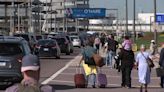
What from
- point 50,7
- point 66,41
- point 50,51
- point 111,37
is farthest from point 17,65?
point 50,7

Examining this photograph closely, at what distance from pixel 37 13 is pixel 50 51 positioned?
379 ft

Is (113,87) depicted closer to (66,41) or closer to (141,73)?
(141,73)

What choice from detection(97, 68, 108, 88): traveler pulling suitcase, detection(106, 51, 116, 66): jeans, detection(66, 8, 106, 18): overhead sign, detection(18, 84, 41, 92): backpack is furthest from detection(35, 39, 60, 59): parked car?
detection(66, 8, 106, 18): overhead sign

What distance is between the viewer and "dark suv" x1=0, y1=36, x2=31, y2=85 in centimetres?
1830

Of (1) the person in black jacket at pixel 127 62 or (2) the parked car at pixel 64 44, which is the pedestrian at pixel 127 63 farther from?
(2) the parked car at pixel 64 44

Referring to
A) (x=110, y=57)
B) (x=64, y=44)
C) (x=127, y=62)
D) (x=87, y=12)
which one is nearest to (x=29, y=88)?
(x=127, y=62)

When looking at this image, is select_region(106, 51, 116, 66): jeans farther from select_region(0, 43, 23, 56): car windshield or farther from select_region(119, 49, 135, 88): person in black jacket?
select_region(0, 43, 23, 56): car windshield

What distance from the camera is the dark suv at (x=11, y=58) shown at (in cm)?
1830

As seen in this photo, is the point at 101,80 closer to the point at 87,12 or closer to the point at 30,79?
the point at 30,79

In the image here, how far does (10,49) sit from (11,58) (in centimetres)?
53

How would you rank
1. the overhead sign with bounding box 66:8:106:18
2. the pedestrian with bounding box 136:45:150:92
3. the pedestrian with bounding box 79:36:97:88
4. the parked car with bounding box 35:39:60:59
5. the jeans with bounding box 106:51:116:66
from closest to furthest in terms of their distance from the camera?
the pedestrian with bounding box 136:45:150:92 → the pedestrian with bounding box 79:36:97:88 → the jeans with bounding box 106:51:116:66 → the parked car with bounding box 35:39:60:59 → the overhead sign with bounding box 66:8:106:18

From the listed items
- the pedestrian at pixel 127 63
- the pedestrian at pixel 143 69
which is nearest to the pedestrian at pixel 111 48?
the pedestrian at pixel 127 63

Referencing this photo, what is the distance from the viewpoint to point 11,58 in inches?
734

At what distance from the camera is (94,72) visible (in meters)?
19.5
